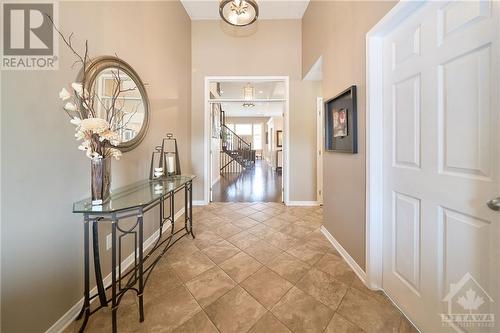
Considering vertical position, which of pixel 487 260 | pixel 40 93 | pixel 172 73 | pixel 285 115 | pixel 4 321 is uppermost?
pixel 172 73

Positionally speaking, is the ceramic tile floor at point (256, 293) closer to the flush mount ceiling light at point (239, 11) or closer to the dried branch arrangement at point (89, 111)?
the dried branch arrangement at point (89, 111)

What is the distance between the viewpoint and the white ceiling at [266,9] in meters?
3.38

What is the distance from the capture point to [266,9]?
354cm

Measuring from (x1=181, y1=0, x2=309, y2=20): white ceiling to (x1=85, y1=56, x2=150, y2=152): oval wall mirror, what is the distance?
2.33 meters

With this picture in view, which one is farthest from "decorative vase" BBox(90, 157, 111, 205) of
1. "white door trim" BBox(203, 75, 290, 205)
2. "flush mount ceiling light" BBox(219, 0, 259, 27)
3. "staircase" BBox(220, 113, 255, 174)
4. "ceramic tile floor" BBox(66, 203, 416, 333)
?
"staircase" BBox(220, 113, 255, 174)

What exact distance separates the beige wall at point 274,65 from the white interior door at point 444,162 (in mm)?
2367

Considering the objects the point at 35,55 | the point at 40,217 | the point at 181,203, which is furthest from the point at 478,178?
the point at 181,203

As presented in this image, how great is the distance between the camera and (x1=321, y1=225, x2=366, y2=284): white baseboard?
172 centimetres

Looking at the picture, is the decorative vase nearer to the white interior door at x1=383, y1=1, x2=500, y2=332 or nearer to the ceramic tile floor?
the ceramic tile floor

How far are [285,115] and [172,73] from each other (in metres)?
2.15

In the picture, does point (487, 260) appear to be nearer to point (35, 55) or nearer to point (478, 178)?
point (478, 178)

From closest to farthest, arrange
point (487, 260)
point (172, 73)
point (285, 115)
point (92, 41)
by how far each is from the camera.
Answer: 1. point (487, 260)
2. point (92, 41)
3. point (172, 73)
4. point (285, 115)

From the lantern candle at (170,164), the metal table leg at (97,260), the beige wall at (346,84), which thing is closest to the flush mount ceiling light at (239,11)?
the beige wall at (346,84)

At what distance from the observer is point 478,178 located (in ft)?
3.03
